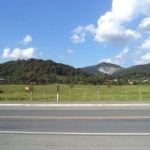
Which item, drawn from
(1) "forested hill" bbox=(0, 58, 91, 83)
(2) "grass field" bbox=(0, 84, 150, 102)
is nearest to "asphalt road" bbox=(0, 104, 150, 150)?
(2) "grass field" bbox=(0, 84, 150, 102)

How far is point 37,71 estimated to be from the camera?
126 m

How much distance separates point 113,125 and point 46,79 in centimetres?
10484

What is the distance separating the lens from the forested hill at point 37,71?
4483 inches

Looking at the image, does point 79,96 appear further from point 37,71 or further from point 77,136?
point 37,71

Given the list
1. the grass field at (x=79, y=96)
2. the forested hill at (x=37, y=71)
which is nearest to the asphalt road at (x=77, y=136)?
the grass field at (x=79, y=96)

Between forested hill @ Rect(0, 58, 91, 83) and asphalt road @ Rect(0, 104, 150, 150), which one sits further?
forested hill @ Rect(0, 58, 91, 83)

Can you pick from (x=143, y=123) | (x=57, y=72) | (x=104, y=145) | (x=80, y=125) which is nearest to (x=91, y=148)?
(x=104, y=145)

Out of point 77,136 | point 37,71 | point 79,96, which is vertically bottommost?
point 79,96

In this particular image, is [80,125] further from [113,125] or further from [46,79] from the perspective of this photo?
[46,79]

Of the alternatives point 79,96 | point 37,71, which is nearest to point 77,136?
point 79,96

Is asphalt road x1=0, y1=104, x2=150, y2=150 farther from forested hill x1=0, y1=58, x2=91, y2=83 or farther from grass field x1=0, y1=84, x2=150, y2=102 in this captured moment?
forested hill x1=0, y1=58, x2=91, y2=83

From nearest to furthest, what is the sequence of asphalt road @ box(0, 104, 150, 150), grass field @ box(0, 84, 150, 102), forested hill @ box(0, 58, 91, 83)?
asphalt road @ box(0, 104, 150, 150) → grass field @ box(0, 84, 150, 102) → forested hill @ box(0, 58, 91, 83)

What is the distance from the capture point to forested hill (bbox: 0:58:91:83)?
4483 inches

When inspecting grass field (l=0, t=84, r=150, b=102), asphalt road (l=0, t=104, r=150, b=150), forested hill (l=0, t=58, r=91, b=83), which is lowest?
grass field (l=0, t=84, r=150, b=102)
